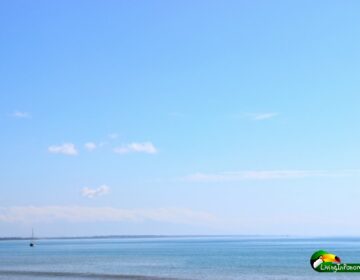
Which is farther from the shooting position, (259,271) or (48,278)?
(259,271)

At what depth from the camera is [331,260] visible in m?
38.0

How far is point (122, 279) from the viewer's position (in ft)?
179

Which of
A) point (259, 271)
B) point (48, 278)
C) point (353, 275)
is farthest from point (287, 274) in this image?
point (48, 278)

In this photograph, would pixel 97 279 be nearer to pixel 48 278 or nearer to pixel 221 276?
pixel 48 278

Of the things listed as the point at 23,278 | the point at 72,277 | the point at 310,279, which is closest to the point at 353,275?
the point at 310,279

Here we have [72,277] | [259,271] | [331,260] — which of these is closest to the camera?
[331,260]

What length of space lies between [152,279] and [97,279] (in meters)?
5.88

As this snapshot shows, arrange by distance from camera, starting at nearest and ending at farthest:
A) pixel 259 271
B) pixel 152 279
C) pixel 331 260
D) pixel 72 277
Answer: pixel 331 260 → pixel 152 279 → pixel 72 277 → pixel 259 271

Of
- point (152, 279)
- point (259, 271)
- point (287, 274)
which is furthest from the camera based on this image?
point (259, 271)

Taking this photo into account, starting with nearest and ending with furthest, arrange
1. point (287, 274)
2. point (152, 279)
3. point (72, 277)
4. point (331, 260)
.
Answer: point (331, 260) → point (152, 279) → point (72, 277) → point (287, 274)

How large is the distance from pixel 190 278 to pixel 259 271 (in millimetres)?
13626

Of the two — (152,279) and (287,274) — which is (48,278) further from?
(287,274)

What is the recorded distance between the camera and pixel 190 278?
56.6 metres

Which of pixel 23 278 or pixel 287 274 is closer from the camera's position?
pixel 23 278
